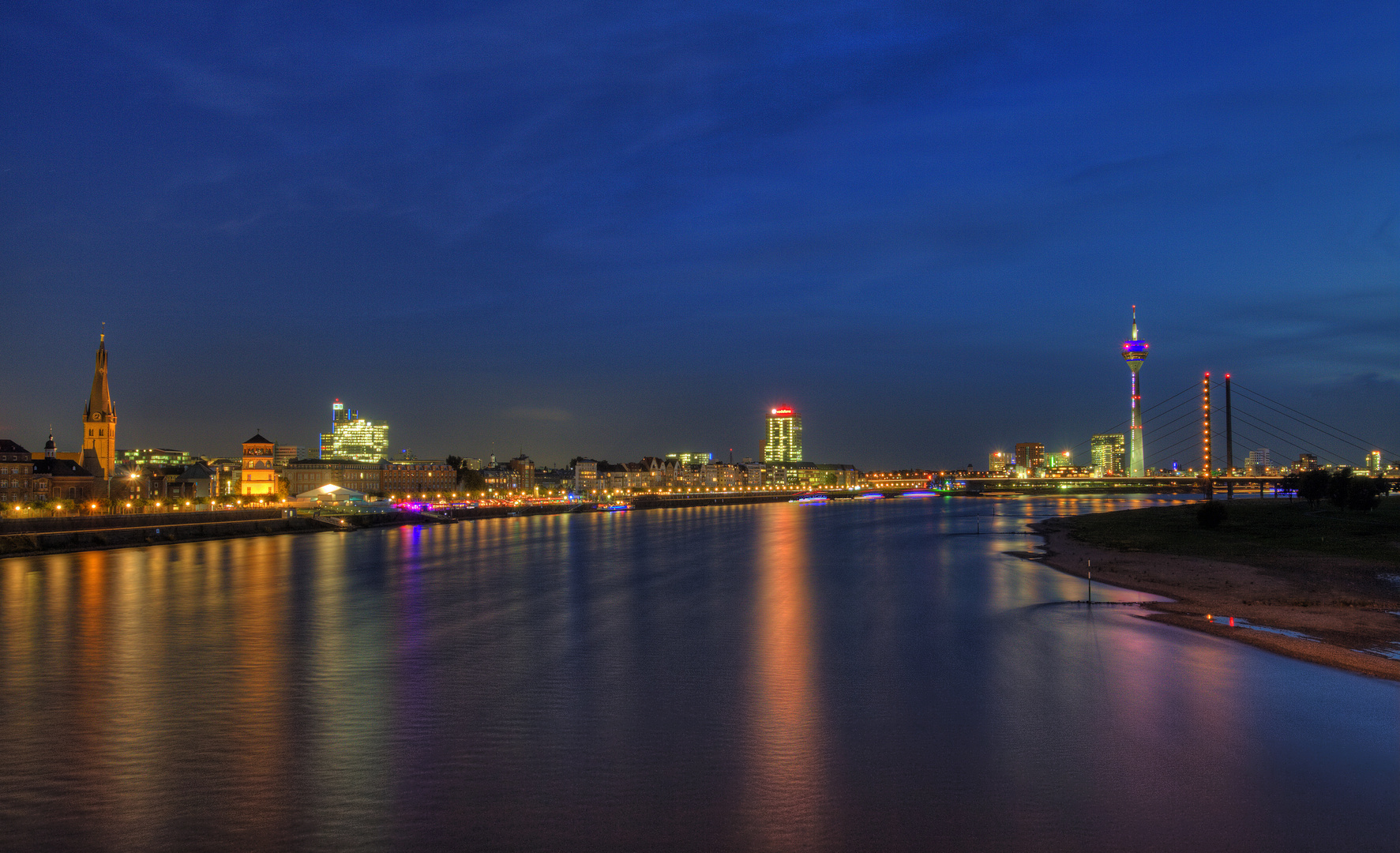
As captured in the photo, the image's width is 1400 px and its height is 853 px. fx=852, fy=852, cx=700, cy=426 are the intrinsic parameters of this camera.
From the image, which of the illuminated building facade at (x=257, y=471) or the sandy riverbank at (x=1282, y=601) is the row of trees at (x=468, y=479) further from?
the sandy riverbank at (x=1282, y=601)

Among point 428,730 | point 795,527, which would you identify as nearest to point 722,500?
point 795,527

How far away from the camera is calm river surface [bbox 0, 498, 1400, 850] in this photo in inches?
421

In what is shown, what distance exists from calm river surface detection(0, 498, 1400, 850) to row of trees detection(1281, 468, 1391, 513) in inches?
1538

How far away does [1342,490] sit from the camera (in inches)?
2309

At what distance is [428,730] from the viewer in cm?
1495

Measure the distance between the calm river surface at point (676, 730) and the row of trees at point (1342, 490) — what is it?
128ft

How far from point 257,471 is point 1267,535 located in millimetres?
112992

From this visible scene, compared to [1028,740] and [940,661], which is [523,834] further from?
[940,661]

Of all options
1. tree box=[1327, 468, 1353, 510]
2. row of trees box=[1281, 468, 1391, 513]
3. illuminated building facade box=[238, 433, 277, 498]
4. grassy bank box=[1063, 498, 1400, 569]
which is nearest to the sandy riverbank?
grassy bank box=[1063, 498, 1400, 569]

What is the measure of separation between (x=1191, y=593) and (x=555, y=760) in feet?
83.9

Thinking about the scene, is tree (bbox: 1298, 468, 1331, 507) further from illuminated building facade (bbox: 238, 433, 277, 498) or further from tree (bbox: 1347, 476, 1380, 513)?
illuminated building facade (bbox: 238, 433, 277, 498)

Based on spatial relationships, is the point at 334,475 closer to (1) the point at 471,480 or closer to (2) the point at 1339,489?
(1) the point at 471,480

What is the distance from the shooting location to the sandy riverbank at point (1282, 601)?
20.4 metres

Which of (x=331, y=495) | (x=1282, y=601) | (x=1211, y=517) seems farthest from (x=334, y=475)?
(x=1282, y=601)
